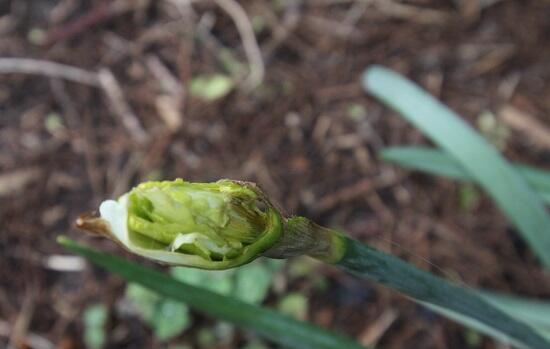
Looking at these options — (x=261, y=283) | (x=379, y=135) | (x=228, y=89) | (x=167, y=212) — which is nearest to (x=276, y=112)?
(x=228, y=89)

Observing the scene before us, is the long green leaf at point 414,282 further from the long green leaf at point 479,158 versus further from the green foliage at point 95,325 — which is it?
the green foliage at point 95,325

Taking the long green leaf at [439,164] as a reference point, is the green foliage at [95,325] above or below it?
below

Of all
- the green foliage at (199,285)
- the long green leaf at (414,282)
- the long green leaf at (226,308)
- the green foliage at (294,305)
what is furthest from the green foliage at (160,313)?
the long green leaf at (414,282)

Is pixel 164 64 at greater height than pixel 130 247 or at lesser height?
lesser

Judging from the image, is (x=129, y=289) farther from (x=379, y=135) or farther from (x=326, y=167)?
(x=379, y=135)

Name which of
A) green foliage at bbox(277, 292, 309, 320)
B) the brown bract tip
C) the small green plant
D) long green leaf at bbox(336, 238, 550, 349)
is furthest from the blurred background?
the brown bract tip

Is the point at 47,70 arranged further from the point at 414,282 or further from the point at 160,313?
the point at 414,282

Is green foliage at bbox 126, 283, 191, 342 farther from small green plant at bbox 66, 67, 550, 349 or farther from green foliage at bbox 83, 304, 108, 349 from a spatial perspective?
small green plant at bbox 66, 67, 550, 349

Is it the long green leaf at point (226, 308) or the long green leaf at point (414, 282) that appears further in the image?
the long green leaf at point (226, 308)
